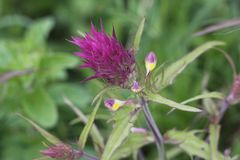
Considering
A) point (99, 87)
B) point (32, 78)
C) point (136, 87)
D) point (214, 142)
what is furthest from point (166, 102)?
point (32, 78)

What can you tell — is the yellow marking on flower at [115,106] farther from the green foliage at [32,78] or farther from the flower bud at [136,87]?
the green foliage at [32,78]

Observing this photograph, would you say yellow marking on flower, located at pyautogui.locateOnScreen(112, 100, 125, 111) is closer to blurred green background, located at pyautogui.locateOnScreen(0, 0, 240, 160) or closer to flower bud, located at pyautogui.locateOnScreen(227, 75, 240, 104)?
flower bud, located at pyautogui.locateOnScreen(227, 75, 240, 104)

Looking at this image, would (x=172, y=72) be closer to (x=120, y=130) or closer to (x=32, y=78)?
(x=120, y=130)

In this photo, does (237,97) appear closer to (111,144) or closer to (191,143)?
A: (191,143)

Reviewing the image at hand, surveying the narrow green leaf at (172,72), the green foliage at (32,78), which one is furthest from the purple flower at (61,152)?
the green foliage at (32,78)

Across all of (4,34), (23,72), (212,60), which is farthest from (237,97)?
(4,34)

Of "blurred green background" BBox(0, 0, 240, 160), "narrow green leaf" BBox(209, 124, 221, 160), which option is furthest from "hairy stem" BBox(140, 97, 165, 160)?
"blurred green background" BBox(0, 0, 240, 160)

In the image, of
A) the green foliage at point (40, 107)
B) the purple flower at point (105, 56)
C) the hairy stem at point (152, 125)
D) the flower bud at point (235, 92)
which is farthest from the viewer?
the green foliage at point (40, 107)

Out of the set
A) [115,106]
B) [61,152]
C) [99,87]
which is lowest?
[61,152]
